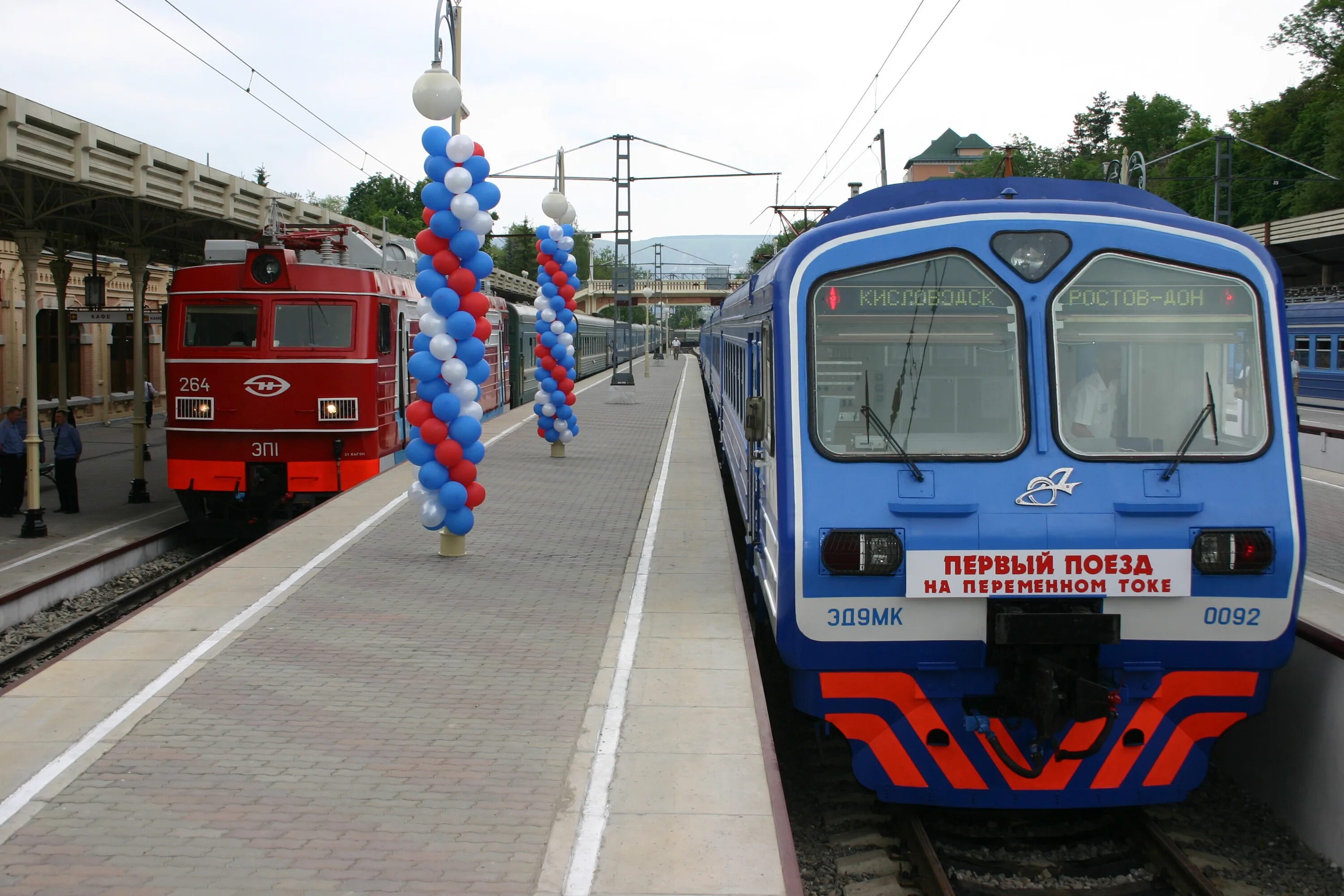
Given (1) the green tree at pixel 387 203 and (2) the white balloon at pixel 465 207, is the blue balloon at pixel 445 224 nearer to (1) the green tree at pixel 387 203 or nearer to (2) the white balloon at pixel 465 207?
(2) the white balloon at pixel 465 207

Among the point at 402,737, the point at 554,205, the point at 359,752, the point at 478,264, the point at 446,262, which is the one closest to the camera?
the point at 359,752

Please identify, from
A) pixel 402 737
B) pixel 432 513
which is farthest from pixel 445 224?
pixel 402 737

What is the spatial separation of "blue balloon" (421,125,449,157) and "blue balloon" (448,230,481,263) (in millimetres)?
771

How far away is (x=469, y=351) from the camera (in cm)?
1160

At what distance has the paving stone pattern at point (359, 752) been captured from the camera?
189 inches

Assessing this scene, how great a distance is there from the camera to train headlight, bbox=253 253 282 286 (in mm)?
13977

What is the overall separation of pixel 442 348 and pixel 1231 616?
25.0 ft

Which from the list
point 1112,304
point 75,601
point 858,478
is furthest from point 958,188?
point 75,601

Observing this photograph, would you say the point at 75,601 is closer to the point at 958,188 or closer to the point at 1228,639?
the point at 958,188

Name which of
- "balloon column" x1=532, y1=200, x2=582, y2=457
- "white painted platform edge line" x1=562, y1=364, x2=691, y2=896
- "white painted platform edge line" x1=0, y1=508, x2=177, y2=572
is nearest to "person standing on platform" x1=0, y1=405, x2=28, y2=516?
"white painted platform edge line" x1=0, y1=508, x2=177, y2=572

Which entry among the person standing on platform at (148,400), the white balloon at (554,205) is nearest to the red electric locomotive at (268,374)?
the white balloon at (554,205)

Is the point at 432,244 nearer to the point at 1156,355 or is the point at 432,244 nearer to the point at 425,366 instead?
the point at 425,366

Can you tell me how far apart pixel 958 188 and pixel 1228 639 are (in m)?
2.96

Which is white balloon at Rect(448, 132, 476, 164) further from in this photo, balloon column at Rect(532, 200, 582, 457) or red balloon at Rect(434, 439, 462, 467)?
balloon column at Rect(532, 200, 582, 457)
